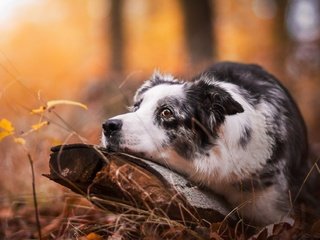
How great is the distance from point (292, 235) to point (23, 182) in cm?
276

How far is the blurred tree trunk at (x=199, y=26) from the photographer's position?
11.8 metres

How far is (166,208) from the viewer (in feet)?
10.2

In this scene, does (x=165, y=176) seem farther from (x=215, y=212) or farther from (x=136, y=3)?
(x=136, y=3)

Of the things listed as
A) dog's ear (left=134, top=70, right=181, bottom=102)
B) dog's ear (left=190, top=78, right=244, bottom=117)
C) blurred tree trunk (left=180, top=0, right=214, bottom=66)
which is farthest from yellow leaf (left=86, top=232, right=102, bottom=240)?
blurred tree trunk (left=180, top=0, right=214, bottom=66)

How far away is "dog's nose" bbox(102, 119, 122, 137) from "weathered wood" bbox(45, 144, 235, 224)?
0.15m

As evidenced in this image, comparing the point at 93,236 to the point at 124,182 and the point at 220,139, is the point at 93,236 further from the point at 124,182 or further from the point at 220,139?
the point at 220,139

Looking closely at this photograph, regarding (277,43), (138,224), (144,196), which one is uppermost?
(144,196)

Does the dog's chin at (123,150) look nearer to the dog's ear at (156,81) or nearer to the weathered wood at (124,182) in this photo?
the weathered wood at (124,182)

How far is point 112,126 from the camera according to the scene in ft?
10.6

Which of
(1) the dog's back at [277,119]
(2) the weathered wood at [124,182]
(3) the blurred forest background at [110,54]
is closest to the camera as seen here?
(2) the weathered wood at [124,182]

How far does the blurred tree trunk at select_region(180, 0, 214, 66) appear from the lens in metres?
11.8

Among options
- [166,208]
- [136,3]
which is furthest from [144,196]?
[136,3]

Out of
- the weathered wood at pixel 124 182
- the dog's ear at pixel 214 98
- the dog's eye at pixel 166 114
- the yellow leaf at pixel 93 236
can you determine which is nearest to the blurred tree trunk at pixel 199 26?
the dog's ear at pixel 214 98

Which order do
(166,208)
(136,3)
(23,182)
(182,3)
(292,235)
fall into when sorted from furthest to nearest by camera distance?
(136,3), (182,3), (23,182), (166,208), (292,235)
